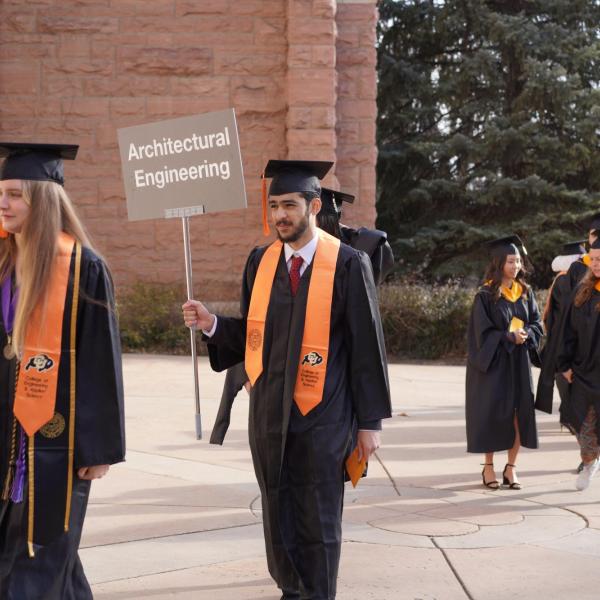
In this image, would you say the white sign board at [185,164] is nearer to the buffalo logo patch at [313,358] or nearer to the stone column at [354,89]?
the buffalo logo patch at [313,358]

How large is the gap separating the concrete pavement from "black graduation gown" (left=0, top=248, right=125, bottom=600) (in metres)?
1.36

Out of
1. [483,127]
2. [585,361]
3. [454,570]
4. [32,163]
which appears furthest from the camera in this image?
[483,127]

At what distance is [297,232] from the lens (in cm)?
529

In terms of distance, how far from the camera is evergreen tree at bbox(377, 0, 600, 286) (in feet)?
67.1

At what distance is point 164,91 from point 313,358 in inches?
452

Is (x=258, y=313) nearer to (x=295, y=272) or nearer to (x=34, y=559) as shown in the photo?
(x=295, y=272)

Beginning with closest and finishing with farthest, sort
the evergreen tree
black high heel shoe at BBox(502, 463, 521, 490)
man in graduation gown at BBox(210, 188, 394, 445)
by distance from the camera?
man in graduation gown at BBox(210, 188, 394, 445), black high heel shoe at BBox(502, 463, 521, 490), the evergreen tree

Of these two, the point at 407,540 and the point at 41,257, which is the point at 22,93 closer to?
the point at 407,540

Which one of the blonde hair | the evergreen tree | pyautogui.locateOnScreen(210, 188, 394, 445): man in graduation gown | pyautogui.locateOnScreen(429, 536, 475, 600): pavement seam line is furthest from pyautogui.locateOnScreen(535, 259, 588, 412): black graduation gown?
the evergreen tree

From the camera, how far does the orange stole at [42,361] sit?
4078 millimetres

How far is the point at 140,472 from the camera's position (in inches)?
329

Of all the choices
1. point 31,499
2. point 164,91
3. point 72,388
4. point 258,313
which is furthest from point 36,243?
point 164,91

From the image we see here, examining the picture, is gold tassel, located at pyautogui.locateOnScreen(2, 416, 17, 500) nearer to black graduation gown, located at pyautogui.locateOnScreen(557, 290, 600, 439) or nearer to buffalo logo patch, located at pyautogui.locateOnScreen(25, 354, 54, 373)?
buffalo logo patch, located at pyautogui.locateOnScreen(25, 354, 54, 373)

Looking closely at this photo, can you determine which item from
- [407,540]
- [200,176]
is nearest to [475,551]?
[407,540]
